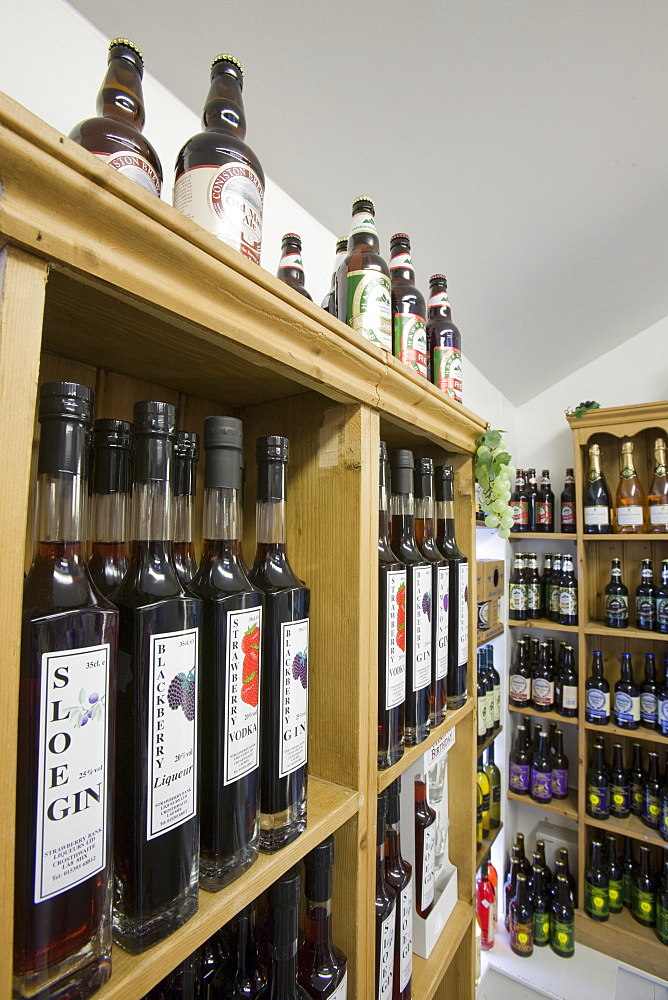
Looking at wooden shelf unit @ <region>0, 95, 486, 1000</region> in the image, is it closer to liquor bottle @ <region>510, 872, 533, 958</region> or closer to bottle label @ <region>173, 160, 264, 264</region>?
bottle label @ <region>173, 160, 264, 264</region>

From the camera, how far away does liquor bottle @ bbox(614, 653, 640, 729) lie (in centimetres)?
233

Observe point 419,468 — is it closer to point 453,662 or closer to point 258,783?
point 453,662

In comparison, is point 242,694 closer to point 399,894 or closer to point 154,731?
point 154,731

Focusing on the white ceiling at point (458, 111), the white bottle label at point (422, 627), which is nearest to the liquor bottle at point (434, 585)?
the white bottle label at point (422, 627)

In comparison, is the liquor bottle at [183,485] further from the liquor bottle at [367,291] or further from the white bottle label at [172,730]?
the liquor bottle at [367,291]

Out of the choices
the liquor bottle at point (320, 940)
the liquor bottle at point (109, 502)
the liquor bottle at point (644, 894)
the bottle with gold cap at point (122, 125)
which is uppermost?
the bottle with gold cap at point (122, 125)

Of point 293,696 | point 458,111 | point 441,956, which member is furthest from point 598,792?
point 458,111

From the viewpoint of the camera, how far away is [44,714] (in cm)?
31

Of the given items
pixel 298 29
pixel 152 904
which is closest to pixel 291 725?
pixel 152 904

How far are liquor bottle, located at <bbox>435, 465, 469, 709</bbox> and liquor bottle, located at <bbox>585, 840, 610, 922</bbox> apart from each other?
6.89 feet

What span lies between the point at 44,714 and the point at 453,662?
0.79m

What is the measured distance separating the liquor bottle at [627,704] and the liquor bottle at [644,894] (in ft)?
1.96

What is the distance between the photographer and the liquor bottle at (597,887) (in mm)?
2277

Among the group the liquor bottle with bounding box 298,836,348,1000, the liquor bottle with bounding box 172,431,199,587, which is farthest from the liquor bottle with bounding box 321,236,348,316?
the liquor bottle with bounding box 298,836,348,1000
